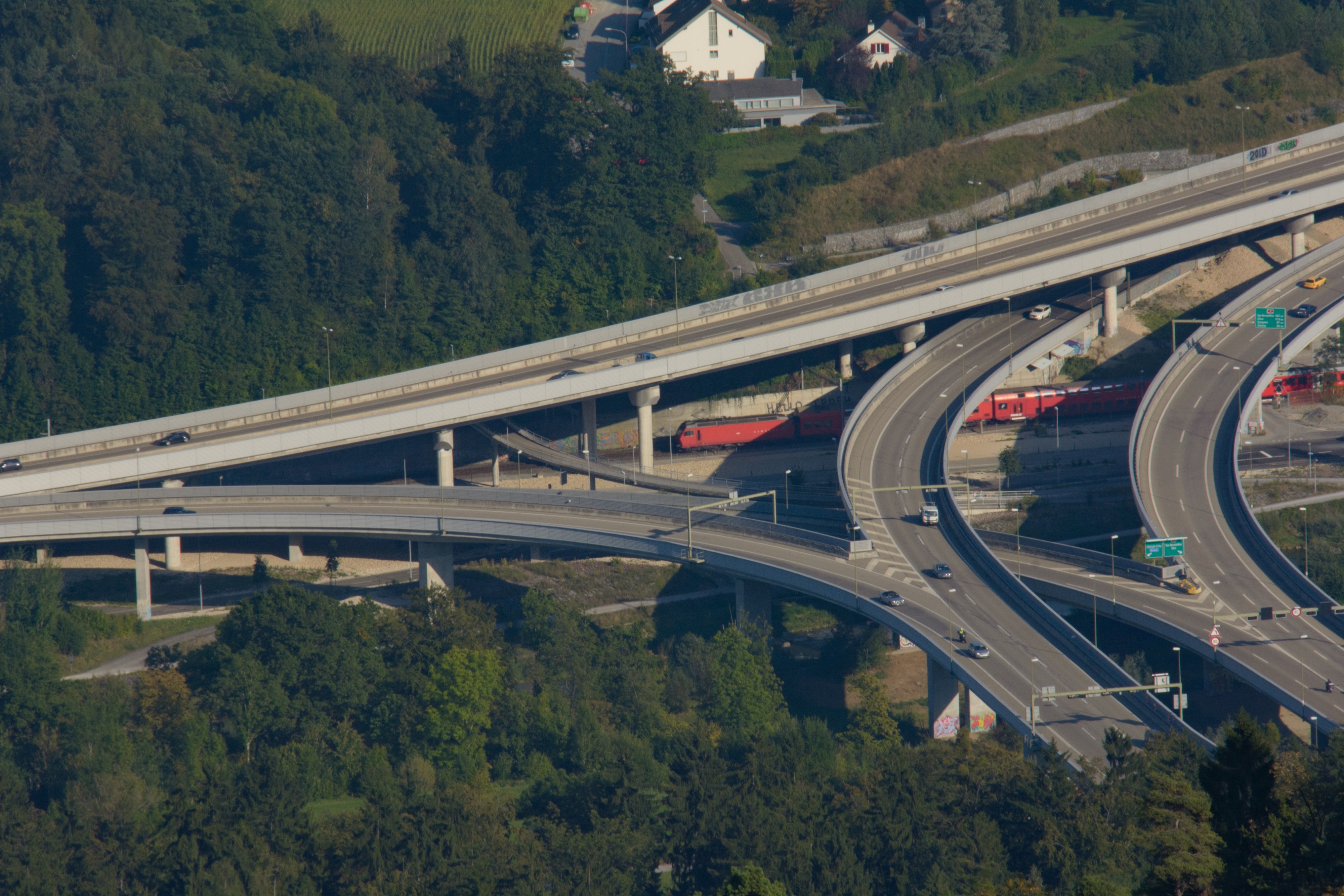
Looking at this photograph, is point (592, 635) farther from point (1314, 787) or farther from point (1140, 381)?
point (1314, 787)

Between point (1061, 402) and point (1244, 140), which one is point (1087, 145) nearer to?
point (1244, 140)

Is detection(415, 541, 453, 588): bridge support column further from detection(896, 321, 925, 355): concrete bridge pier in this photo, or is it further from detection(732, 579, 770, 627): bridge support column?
detection(896, 321, 925, 355): concrete bridge pier

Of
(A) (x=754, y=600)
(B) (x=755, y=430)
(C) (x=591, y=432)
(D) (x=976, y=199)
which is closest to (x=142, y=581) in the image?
(C) (x=591, y=432)

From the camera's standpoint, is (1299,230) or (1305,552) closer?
(1305,552)

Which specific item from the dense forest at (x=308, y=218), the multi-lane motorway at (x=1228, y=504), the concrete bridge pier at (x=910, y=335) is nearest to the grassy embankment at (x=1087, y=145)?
the dense forest at (x=308, y=218)

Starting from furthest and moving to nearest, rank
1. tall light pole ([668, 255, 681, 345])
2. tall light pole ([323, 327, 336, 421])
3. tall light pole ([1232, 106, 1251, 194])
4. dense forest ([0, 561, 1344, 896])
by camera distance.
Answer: tall light pole ([1232, 106, 1251, 194]) → tall light pole ([668, 255, 681, 345]) → tall light pole ([323, 327, 336, 421]) → dense forest ([0, 561, 1344, 896])

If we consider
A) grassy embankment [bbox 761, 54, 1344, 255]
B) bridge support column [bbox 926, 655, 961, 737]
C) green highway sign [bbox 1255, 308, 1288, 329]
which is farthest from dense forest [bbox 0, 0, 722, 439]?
bridge support column [bbox 926, 655, 961, 737]

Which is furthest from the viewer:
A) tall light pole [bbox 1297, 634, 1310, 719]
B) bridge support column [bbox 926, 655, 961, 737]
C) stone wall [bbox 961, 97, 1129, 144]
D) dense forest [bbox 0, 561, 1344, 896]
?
stone wall [bbox 961, 97, 1129, 144]
